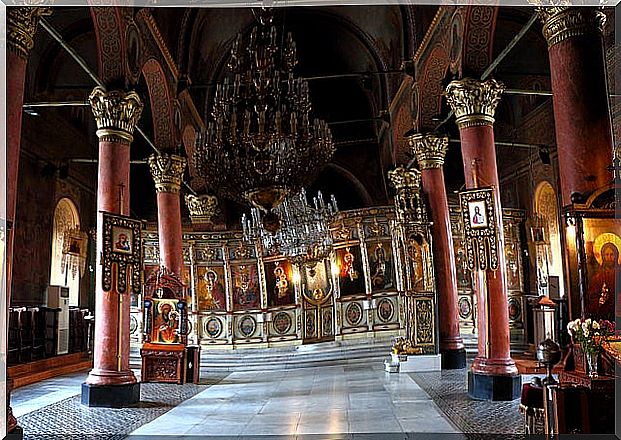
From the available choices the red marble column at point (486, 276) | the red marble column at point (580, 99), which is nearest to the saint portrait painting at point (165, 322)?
the red marble column at point (486, 276)

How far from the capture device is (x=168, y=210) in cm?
1311

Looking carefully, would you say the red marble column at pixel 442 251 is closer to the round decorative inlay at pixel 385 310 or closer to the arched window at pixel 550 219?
the round decorative inlay at pixel 385 310

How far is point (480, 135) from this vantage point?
29.6ft

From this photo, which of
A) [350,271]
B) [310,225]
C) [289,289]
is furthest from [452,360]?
[289,289]

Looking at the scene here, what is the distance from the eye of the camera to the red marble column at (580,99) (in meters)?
5.94

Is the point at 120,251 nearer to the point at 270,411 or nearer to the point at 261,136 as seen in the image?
the point at 261,136

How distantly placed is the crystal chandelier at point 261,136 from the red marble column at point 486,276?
2.11 meters

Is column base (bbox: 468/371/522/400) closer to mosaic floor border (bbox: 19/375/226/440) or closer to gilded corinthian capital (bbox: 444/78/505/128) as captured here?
gilded corinthian capital (bbox: 444/78/505/128)

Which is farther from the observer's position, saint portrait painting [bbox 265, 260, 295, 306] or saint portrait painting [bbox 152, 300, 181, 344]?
saint portrait painting [bbox 265, 260, 295, 306]

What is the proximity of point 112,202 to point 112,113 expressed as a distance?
1.39 metres

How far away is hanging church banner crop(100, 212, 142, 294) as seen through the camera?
8727mm

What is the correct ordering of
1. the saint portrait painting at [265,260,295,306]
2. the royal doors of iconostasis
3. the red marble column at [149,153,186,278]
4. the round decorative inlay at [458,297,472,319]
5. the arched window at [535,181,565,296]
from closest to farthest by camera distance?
the red marble column at [149,153,186,278]
the arched window at [535,181,565,296]
the round decorative inlay at [458,297,472,319]
the royal doors of iconostasis
the saint portrait painting at [265,260,295,306]

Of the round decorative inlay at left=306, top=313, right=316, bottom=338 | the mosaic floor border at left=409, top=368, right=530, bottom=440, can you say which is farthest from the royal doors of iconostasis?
the mosaic floor border at left=409, top=368, right=530, bottom=440

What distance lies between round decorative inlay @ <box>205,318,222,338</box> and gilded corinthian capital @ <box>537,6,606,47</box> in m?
13.4
